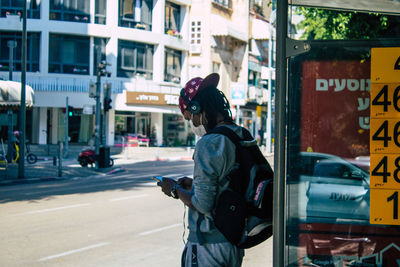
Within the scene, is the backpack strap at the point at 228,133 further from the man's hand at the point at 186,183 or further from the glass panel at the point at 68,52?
the glass panel at the point at 68,52

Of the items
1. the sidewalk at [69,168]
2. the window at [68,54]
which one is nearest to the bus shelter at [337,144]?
the sidewalk at [69,168]

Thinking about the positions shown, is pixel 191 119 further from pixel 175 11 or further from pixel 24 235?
pixel 175 11

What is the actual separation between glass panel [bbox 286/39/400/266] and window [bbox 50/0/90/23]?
37.0 meters

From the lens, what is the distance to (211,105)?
3281 mm

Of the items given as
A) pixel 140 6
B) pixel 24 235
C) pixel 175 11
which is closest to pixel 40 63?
pixel 140 6

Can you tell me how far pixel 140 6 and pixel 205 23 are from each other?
777 centimetres

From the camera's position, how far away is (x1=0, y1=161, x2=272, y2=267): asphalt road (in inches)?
282

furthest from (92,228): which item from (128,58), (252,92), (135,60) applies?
(252,92)

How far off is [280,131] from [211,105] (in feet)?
1.85

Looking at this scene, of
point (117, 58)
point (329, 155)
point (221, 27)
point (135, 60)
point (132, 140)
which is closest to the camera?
point (329, 155)

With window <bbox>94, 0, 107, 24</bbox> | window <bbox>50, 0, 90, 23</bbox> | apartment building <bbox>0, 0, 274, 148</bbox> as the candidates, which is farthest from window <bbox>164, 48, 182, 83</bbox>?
window <bbox>50, 0, 90, 23</bbox>

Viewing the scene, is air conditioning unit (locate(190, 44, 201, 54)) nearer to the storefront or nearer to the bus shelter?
the storefront

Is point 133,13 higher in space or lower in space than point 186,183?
higher

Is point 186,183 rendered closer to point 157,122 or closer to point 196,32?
point 157,122
